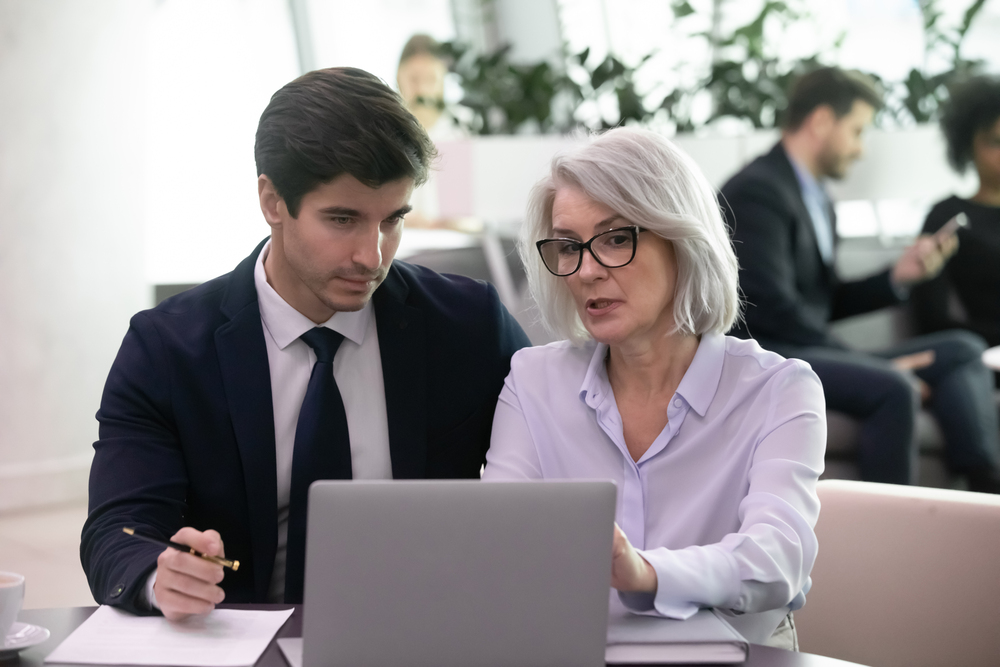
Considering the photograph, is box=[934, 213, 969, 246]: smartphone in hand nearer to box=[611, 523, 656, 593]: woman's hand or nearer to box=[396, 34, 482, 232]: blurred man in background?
box=[396, 34, 482, 232]: blurred man in background

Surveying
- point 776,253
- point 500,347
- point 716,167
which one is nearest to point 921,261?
point 776,253

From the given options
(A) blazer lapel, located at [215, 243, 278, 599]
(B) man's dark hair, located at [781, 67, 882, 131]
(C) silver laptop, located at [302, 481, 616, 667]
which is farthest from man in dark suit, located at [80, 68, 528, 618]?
(B) man's dark hair, located at [781, 67, 882, 131]

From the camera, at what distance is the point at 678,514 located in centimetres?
150

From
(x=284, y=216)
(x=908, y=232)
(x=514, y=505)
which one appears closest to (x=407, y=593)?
(x=514, y=505)

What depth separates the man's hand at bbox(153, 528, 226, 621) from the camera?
114 centimetres

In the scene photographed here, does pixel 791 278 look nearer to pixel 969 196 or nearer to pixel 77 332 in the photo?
pixel 969 196

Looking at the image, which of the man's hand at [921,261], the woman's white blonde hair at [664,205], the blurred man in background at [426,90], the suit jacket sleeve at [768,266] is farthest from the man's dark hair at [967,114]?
the woman's white blonde hair at [664,205]

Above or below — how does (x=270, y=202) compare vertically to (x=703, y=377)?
above

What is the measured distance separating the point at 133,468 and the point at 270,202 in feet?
1.62

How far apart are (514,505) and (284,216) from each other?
2.80ft

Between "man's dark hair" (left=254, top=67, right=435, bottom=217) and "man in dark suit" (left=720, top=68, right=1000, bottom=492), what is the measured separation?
1992 mm

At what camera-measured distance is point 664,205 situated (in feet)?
5.03

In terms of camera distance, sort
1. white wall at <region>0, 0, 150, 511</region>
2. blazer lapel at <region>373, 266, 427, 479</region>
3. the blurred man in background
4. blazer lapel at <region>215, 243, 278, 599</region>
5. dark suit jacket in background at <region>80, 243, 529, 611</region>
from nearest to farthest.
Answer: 1. dark suit jacket in background at <region>80, 243, 529, 611</region>
2. blazer lapel at <region>215, 243, 278, 599</region>
3. blazer lapel at <region>373, 266, 427, 479</region>
4. white wall at <region>0, 0, 150, 511</region>
5. the blurred man in background

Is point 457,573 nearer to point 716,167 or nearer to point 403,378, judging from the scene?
point 403,378
